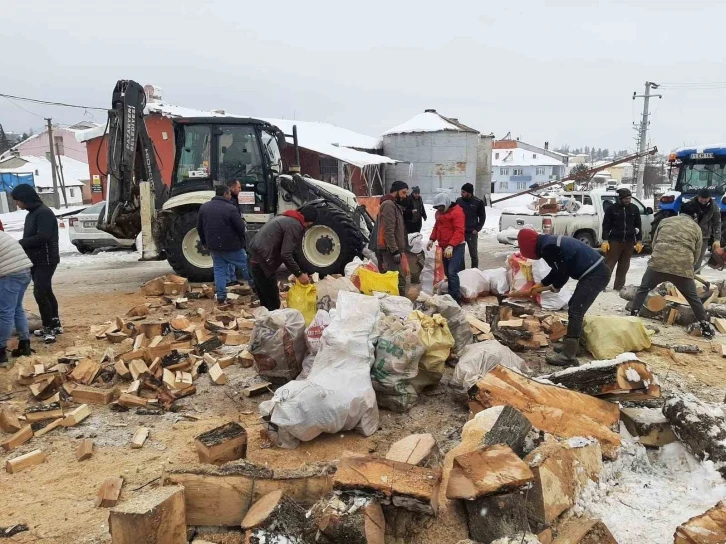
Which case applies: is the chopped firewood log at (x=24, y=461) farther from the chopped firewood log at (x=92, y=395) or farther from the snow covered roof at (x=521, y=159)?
the snow covered roof at (x=521, y=159)

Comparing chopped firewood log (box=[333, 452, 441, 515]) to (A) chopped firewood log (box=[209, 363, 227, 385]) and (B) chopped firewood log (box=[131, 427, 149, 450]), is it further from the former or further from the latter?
(A) chopped firewood log (box=[209, 363, 227, 385])

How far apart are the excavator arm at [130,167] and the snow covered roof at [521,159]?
4500cm

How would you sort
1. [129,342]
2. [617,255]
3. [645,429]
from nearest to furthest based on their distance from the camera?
[645,429], [129,342], [617,255]

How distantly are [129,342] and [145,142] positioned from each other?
4481 mm

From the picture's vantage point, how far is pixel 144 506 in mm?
2312

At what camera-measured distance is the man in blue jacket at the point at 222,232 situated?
6.66m

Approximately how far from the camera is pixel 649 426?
3410 millimetres

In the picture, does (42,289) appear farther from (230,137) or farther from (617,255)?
(617,255)

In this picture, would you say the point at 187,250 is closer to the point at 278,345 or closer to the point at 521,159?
the point at 278,345

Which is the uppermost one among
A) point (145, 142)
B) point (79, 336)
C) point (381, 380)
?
point (145, 142)

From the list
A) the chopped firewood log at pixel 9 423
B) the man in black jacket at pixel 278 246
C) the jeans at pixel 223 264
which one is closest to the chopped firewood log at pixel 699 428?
the man in black jacket at pixel 278 246

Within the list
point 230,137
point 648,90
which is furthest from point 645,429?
point 648,90

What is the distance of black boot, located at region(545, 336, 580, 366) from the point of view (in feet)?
16.1

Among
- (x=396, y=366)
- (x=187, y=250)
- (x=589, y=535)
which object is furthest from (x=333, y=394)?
(x=187, y=250)
